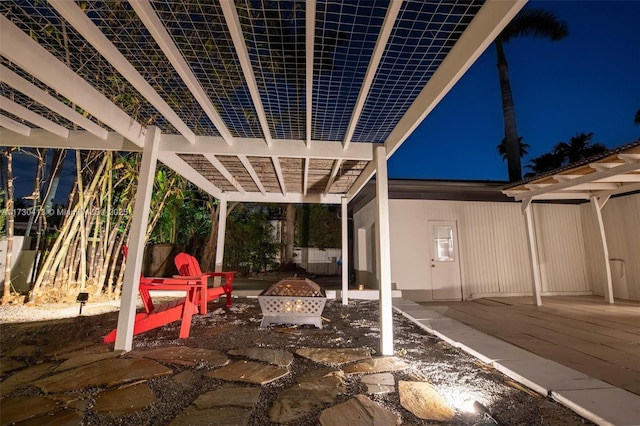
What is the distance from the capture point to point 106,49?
1.88 metres

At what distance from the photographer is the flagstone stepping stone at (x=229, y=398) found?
171cm

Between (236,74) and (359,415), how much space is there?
268 centimetres

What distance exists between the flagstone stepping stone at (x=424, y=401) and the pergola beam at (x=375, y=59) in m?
2.32

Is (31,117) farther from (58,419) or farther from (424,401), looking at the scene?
(424,401)

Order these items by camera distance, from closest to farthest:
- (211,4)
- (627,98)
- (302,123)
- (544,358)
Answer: (211,4)
(544,358)
(302,123)
(627,98)

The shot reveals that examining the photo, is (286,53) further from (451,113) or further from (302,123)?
(451,113)

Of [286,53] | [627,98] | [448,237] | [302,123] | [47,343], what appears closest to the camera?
[286,53]

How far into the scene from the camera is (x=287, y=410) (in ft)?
5.42

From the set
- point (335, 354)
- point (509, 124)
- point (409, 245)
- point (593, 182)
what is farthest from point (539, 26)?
point (335, 354)

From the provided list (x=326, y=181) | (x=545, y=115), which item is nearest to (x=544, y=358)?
(x=326, y=181)

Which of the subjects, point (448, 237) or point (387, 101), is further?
point (448, 237)

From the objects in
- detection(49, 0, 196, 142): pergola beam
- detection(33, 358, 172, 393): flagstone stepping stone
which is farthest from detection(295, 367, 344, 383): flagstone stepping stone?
detection(49, 0, 196, 142): pergola beam

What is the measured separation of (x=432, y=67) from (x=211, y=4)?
166 cm

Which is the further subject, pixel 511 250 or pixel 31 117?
pixel 511 250
